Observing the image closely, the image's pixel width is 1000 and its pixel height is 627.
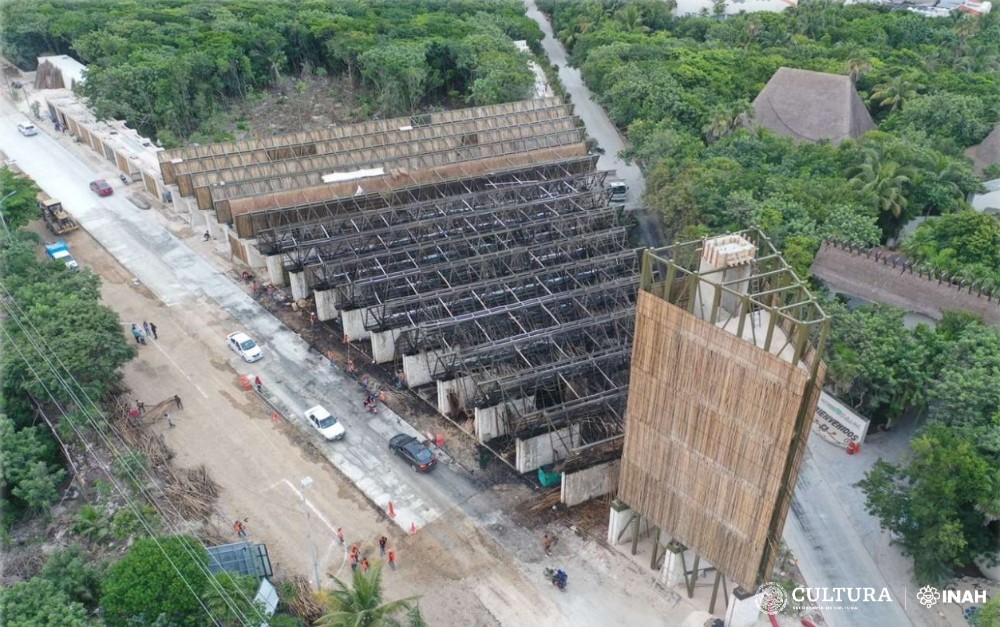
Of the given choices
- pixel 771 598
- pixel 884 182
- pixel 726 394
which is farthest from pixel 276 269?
pixel 884 182

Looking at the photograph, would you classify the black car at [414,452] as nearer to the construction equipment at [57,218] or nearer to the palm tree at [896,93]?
the construction equipment at [57,218]

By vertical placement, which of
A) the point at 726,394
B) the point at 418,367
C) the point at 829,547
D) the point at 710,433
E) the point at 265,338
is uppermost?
the point at 726,394

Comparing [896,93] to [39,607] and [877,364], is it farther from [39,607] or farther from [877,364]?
[39,607]

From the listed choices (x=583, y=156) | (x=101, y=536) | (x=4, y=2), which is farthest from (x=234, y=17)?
(x=101, y=536)

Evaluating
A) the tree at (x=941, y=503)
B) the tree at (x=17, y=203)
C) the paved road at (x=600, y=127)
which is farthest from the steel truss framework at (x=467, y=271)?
the tree at (x=17, y=203)

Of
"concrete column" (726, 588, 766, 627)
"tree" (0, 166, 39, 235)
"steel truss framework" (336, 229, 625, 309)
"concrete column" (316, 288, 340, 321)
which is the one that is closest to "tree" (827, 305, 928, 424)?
"concrete column" (726, 588, 766, 627)

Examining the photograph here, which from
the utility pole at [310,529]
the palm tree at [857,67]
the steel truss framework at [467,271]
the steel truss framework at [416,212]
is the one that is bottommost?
the utility pole at [310,529]

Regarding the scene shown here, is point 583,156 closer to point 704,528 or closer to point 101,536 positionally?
point 704,528
